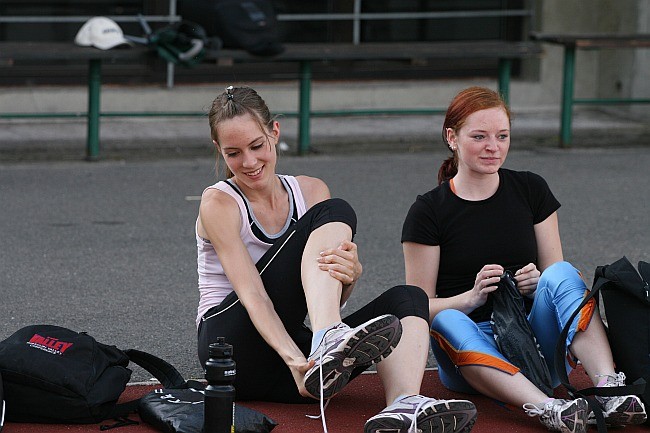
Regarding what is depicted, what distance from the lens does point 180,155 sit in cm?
1062

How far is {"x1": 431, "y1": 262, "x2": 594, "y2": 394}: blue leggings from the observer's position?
4.10 metres

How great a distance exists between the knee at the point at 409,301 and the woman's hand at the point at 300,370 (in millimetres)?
389

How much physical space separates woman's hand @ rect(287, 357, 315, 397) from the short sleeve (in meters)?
0.73

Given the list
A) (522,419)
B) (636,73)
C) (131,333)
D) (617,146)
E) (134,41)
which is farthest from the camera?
(636,73)

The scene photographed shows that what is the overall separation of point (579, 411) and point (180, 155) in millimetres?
7167

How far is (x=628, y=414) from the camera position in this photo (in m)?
3.92

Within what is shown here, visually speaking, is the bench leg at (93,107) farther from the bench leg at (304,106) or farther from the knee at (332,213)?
the knee at (332,213)

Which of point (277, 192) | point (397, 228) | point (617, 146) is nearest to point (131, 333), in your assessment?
point (277, 192)

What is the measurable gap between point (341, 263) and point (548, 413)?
85cm

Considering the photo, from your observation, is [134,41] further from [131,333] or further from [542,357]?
[542,357]

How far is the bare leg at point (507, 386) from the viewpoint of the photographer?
4.05 m

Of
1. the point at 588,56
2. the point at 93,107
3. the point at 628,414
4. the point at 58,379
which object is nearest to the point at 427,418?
the point at 628,414

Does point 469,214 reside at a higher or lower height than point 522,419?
higher

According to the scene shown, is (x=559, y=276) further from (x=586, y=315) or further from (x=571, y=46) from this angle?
(x=571, y=46)
